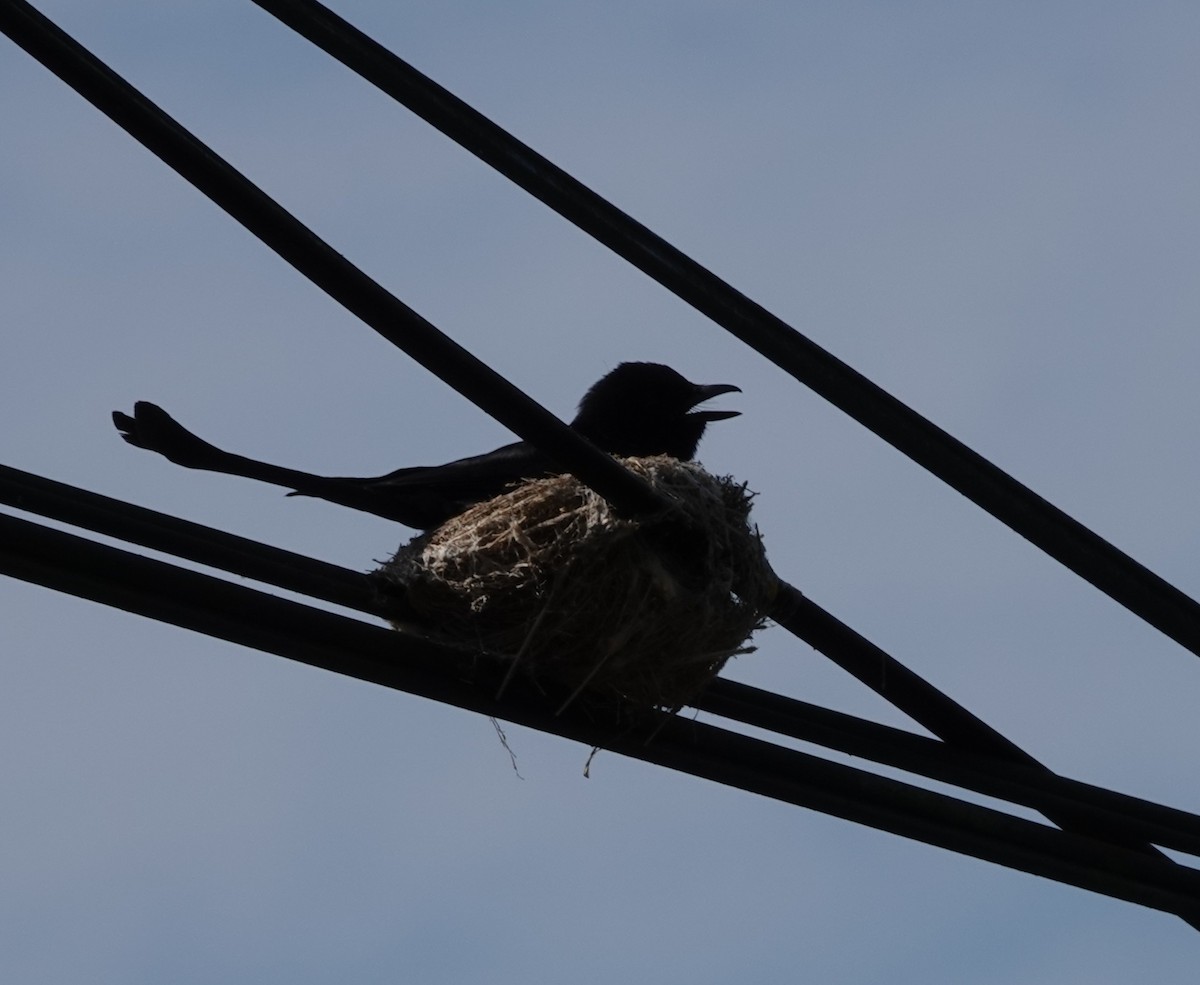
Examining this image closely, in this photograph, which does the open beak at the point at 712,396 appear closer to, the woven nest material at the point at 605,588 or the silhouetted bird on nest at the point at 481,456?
the silhouetted bird on nest at the point at 481,456

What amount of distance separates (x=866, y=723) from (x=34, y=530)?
2.01 metres

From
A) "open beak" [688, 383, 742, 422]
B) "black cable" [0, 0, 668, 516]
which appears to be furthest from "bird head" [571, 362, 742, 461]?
"black cable" [0, 0, 668, 516]

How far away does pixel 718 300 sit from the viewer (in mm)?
4141

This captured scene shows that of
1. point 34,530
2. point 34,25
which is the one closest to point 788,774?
point 34,530

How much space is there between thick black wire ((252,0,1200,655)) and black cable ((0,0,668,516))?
0.49 metres

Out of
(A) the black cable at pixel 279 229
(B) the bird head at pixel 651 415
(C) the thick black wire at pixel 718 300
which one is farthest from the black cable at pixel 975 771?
(B) the bird head at pixel 651 415

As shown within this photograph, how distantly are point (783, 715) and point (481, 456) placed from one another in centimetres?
305

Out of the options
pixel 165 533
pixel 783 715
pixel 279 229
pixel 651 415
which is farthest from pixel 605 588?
pixel 651 415

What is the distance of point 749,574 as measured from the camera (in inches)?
202

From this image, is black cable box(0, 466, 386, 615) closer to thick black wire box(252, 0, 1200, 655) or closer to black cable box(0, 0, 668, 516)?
black cable box(0, 0, 668, 516)

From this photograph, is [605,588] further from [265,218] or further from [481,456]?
[481,456]

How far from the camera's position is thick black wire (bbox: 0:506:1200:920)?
11.5 feet

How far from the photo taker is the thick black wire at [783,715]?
4.07 metres

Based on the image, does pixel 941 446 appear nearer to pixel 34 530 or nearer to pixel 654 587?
pixel 654 587
